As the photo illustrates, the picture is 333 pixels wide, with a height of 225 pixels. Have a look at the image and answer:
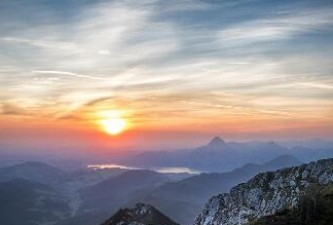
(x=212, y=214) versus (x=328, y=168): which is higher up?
(x=328, y=168)

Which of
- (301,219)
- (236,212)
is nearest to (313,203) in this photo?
(301,219)

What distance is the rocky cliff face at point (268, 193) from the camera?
170875 millimetres

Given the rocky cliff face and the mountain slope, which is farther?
the rocky cliff face

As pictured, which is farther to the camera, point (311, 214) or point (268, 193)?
point (268, 193)

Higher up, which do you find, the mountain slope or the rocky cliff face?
the mountain slope

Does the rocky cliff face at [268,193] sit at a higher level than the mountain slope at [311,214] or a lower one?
lower

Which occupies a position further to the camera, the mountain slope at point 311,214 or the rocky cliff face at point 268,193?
the rocky cliff face at point 268,193

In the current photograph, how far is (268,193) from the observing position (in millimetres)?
181625

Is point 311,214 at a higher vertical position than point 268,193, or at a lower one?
higher

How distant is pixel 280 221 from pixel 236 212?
8836cm

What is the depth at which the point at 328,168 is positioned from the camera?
171625 millimetres

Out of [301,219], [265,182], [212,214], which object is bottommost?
[212,214]

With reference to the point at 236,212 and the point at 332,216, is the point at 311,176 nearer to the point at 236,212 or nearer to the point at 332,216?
the point at 236,212

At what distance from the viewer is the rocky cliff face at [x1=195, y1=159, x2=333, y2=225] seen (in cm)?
17088
